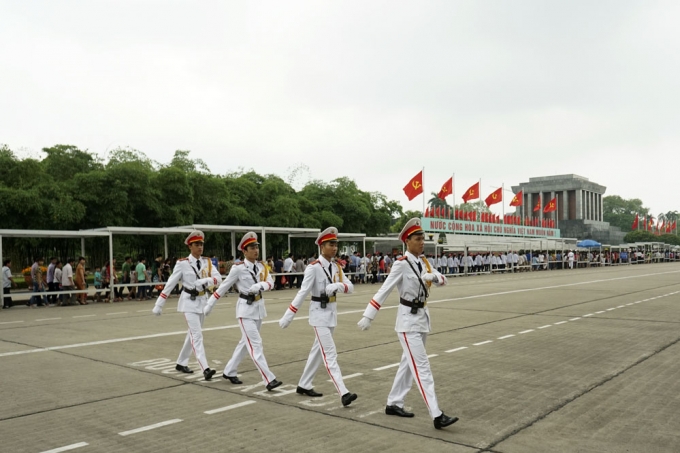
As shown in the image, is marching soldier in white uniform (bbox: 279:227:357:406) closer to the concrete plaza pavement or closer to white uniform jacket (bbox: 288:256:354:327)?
white uniform jacket (bbox: 288:256:354:327)

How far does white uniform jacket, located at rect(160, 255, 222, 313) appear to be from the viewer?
8.19 metres

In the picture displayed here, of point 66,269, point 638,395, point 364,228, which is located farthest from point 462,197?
point 638,395

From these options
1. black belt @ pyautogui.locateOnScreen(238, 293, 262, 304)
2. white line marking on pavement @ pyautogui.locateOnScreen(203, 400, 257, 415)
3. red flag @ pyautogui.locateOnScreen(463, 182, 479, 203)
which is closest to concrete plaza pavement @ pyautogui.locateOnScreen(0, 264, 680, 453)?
white line marking on pavement @ pyautogui.locateOnScreen(203, 400, 257, 415)

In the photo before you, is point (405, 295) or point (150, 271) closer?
point (405, 295)

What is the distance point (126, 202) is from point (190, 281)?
2061 cm

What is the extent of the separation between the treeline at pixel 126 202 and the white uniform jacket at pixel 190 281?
735 inches

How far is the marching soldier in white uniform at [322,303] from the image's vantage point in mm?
6590

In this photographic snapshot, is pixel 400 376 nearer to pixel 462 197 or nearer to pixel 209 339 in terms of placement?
pixel 209 339

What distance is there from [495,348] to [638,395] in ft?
11.2

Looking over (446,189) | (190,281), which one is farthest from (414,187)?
(190,281)

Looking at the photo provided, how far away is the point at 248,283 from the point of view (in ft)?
25.0

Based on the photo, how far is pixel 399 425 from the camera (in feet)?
18.7

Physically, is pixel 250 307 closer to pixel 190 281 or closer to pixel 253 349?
pixel 253 349

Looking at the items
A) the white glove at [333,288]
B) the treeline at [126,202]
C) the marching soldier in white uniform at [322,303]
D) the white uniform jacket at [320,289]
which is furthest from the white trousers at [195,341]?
the treeline at [126,202]
